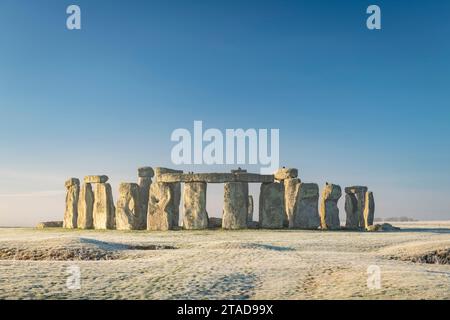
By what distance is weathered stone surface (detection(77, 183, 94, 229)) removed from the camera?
36.0 metres

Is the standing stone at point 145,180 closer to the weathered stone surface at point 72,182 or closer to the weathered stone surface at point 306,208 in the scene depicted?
the weathered stone surface at point 72,182

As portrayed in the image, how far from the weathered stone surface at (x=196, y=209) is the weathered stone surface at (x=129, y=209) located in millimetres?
3221

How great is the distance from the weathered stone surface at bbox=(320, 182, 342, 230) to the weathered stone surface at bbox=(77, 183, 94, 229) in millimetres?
14269

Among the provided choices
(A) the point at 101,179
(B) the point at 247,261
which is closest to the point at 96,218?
(A) the point at 101,179

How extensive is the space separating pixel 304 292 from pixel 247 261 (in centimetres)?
447

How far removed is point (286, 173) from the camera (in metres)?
35.3

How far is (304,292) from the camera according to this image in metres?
13.6

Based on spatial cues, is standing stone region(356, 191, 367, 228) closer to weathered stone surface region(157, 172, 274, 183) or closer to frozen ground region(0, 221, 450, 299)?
weathered stone surface region(157, 172, 274, 183)

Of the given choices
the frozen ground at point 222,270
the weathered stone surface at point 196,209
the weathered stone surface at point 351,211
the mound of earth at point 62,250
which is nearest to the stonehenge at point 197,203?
the weathered stone surface at point 196,209

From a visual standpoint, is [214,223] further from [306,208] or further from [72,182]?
[72,182]

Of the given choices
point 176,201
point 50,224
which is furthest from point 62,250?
point 50,224

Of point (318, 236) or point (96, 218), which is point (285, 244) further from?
point (96, 218)

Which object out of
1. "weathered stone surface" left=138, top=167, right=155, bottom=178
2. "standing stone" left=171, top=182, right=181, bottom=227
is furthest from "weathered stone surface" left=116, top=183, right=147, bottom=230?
"standing stone" left=171, top=182, right=181, bottom=227

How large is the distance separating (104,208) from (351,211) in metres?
16.3
